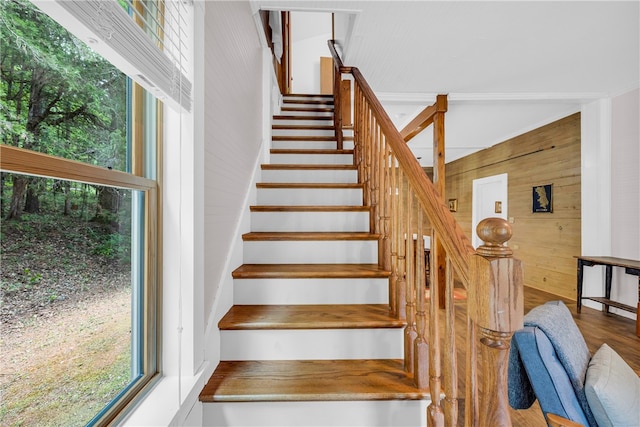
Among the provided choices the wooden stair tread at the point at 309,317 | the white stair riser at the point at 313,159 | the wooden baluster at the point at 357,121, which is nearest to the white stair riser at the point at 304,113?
the white stair riser at the point at 313,159

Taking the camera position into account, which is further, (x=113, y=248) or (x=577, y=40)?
(x=577, y=40)

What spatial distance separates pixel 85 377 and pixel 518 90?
4268 millimetres

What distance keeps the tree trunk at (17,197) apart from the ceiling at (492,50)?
6.51 ft

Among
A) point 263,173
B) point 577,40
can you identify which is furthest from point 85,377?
point 577,40

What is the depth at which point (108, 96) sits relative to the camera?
2.55 feet

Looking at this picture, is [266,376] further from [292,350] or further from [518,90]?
[518,90]

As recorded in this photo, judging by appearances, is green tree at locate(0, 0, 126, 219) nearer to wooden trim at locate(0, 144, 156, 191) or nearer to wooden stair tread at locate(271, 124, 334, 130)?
wooden trim at locate(0, 144, 156, 191)

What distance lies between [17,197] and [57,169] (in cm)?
9

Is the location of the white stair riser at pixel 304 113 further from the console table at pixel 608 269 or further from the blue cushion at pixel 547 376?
the console table at pixel 608 269

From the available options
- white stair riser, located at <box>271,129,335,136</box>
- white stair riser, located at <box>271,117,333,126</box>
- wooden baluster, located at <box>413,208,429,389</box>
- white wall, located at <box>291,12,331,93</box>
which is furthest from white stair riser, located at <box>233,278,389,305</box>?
white wall, located at <box>291,12,331,93</box>

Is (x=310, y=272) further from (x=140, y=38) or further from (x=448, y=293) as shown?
(x=140, y=38)

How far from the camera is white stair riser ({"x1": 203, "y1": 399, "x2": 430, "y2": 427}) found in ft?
3.61

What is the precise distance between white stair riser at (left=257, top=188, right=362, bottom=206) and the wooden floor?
5.59 ft

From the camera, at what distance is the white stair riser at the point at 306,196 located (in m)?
2.17
